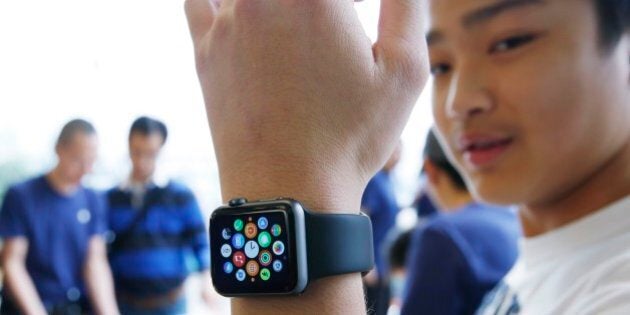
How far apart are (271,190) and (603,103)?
402 mm

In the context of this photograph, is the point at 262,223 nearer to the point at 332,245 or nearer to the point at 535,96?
the point at 332,245

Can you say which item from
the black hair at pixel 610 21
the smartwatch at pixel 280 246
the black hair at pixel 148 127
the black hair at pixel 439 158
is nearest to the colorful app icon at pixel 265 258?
the smartwatch at pixel 280 246

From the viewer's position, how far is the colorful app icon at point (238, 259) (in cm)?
49

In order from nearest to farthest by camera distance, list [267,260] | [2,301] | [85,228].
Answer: [267,260], [2,301], [85,228]

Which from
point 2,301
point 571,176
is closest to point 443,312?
point 571,176

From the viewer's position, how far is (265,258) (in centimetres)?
48

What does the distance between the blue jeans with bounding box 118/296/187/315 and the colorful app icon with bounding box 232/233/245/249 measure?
1550 mm

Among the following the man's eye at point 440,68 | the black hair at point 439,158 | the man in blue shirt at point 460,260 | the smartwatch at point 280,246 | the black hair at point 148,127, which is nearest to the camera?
the smartwatch at point 280,246

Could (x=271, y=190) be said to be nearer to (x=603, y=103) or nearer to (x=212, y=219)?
(x=212, y=219)

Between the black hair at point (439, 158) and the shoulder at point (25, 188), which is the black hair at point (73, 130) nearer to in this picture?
the shoulder at point (25, 188)

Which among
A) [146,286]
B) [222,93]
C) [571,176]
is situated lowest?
[146,286]

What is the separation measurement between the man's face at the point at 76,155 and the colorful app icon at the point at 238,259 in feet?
5.03

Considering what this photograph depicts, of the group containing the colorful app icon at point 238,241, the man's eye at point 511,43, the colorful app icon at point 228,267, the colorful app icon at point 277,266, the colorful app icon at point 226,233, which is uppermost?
the man's eye at point 511,43

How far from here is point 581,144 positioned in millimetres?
684
